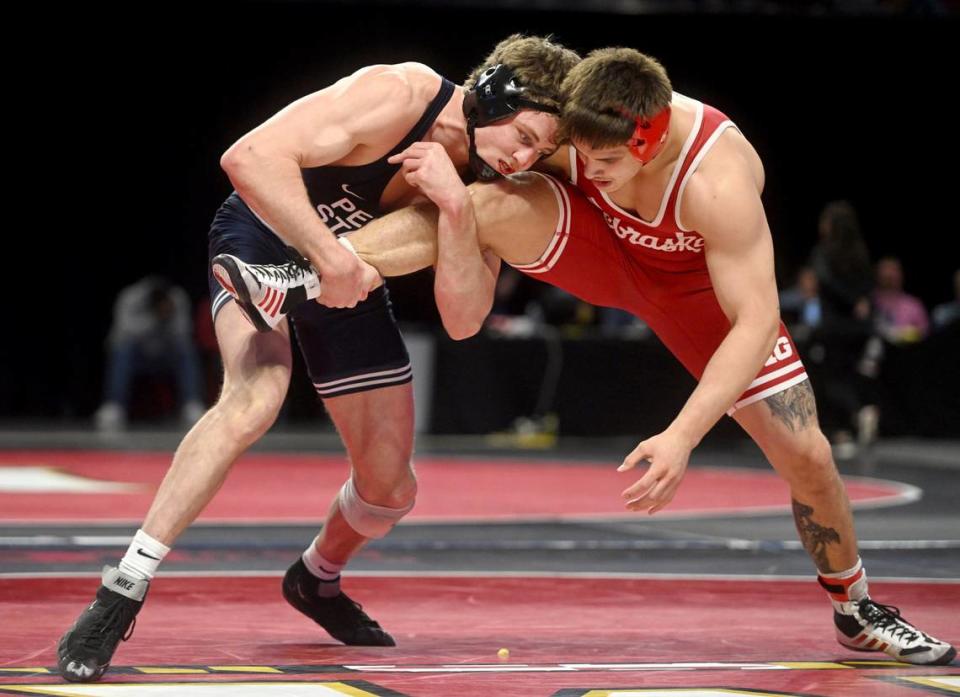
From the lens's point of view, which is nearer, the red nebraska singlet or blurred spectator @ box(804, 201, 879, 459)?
the red nebraska singlet

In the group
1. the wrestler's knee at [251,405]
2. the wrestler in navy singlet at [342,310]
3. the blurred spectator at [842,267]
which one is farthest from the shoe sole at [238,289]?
the blurred spectator at [842,267]

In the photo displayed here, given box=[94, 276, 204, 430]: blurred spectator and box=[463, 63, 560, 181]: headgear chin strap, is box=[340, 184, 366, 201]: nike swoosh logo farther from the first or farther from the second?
box=[94, 276, 204, 430]: blurred spectator

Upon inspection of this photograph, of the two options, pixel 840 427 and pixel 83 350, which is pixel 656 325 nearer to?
pixel 840 427

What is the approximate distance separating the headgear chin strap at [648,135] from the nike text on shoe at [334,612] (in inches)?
53.8

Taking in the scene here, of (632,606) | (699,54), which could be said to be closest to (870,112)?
(699,54)

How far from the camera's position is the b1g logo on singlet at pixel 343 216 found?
13.8ft

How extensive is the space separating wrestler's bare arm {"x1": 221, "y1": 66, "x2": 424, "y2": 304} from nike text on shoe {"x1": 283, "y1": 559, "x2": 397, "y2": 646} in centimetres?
87

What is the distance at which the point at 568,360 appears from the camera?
40.9ft

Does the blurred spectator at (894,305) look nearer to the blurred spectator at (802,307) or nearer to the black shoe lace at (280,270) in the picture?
the blurred spectator at (802,307)

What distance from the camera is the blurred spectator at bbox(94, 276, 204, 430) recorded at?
13.7 metres

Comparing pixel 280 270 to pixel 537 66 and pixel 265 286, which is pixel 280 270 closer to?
pixel 265 286

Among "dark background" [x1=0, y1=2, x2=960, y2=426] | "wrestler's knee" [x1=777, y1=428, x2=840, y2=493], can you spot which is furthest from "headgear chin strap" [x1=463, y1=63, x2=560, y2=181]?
"dark background" [x1=0, y1=2, x2=960, y2=426]

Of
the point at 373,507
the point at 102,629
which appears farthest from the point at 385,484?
the point at 102,629

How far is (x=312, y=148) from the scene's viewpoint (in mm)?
3914
